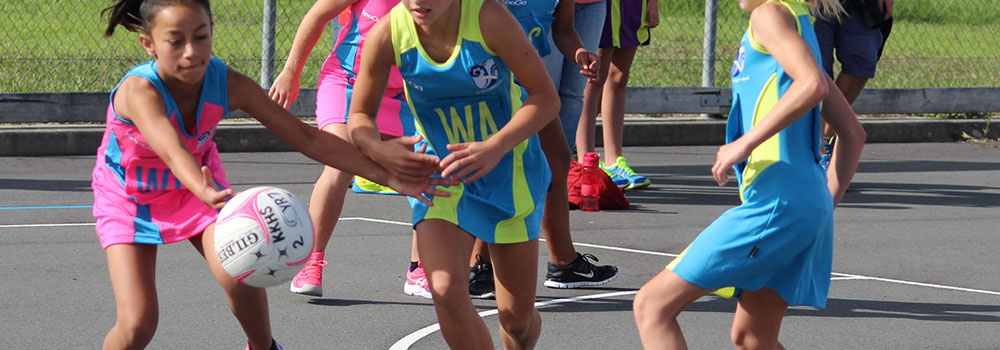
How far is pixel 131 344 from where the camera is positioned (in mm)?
3885

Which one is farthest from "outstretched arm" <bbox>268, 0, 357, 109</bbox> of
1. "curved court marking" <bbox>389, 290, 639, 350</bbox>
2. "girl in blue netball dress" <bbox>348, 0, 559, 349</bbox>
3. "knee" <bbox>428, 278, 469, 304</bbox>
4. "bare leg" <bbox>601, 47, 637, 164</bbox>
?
"bare leg" <bbox>601, 47, 637, 164</bbox>

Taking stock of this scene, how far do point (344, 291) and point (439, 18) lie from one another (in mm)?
2267

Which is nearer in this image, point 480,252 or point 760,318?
point 760,318

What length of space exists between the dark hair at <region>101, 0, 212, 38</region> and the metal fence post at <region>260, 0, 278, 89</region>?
7139 millimetres

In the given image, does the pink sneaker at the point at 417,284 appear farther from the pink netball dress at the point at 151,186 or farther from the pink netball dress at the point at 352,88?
the pink netball dress at the point at 151,186

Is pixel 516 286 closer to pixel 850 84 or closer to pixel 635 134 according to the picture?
pixel 850 84

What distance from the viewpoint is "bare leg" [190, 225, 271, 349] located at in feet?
12.8

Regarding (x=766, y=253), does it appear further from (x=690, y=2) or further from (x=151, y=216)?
(x=690, y=2)

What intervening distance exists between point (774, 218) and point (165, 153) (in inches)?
69.7

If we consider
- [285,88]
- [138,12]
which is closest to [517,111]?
[138,12]

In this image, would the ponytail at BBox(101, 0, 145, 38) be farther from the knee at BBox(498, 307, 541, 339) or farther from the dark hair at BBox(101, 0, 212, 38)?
the knee at BBox(498, 307, 541, 339)

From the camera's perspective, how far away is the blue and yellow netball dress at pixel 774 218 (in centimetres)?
366

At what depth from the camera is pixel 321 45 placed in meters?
15.6

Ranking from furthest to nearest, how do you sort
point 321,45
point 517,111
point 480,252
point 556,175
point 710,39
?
point 321,45 < point 710,39 < point 480,252 < point 556,175 < point 517,111
